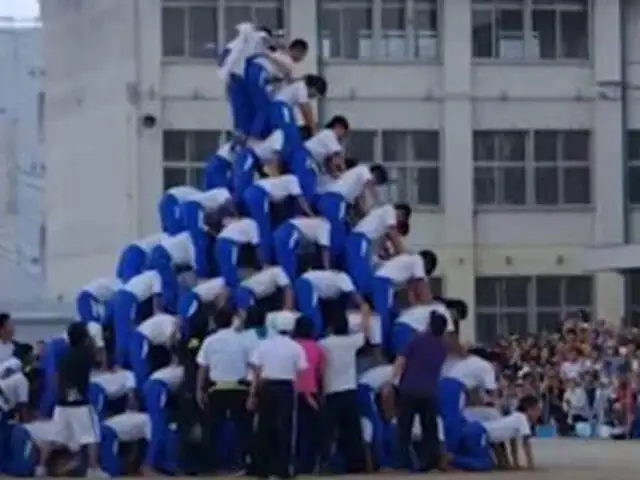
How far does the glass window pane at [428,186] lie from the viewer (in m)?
51.8

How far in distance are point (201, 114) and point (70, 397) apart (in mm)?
28473

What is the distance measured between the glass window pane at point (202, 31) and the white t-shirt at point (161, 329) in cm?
2877

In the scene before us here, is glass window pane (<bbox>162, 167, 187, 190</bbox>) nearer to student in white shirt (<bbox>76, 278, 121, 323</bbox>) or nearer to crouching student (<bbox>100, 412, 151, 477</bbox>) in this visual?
student in white shirt (<bbox>76, 278, 121, 323</bbox>)

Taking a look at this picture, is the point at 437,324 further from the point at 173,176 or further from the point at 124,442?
the point at 173,176

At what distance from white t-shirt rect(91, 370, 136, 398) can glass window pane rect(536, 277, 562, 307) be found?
96.6 ft

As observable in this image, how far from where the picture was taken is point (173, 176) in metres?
50.7

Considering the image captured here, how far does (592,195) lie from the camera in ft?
171

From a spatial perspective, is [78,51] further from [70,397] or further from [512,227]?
[70,397]

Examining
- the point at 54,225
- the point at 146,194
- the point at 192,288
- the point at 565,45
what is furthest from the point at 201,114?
the point at 192,288

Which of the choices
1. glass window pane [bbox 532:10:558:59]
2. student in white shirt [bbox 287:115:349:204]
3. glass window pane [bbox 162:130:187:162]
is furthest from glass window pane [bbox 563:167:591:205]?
student in white shirt [bbox 287:115:349:204]

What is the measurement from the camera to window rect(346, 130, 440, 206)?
5166cm

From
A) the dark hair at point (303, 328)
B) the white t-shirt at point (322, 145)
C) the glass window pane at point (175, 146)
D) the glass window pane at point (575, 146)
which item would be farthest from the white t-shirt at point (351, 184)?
the glass window pane at point (575, 146)

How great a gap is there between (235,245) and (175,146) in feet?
91.7

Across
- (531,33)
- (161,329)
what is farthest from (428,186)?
(161,329)
